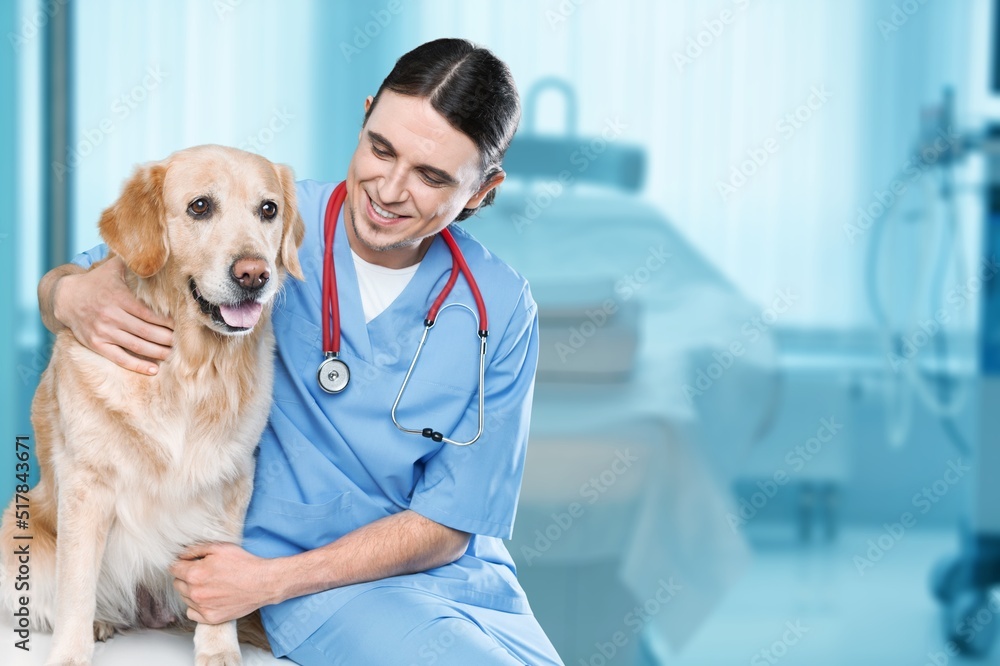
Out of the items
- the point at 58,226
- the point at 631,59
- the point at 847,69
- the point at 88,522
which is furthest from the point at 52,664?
the point at 847,69

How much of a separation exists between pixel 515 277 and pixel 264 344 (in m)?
0.45

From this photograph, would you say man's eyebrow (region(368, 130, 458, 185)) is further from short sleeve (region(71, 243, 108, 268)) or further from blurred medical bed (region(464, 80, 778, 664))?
blurred medical bed (region(464, 80, 778, 664))

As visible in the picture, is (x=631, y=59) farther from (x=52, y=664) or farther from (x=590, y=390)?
(x=52, y=664)

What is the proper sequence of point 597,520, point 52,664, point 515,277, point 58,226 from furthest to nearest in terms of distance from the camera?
point 58,226, point 597,520, point 515,277, point 52,664

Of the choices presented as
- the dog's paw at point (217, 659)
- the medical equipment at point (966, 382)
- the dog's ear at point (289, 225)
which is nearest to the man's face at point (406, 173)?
the dog's ear at point (289, 225)

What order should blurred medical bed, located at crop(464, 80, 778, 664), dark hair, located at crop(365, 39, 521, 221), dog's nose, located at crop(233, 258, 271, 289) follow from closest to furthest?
1. dog's nose, located at crop(233, 258, 271, 289)
2. dark hair, located at crop(365, 39, 521, 221)
3. blurred medical bed, located at crop(464, 80, 778, 664)

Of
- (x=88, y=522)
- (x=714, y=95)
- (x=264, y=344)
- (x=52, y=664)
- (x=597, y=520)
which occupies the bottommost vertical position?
(x=597, y=520)

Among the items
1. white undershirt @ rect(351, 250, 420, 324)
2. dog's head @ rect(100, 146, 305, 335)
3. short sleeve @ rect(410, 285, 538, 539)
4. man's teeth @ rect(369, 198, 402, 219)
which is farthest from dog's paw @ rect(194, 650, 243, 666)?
man's teeth @ rect(369, 198, 402, 219)

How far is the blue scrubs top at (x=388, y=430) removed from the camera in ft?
4.77

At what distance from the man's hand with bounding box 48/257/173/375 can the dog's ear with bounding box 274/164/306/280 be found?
0.19 m

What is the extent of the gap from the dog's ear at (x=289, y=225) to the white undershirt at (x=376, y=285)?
140mm

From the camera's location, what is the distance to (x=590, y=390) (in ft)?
9.80

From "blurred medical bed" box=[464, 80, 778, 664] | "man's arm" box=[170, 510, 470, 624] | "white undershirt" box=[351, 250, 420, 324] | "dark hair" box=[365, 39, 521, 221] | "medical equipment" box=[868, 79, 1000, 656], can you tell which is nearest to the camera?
"man's arm" box=[170, 510, 470, 624]

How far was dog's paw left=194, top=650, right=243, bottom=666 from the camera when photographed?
130 cm
